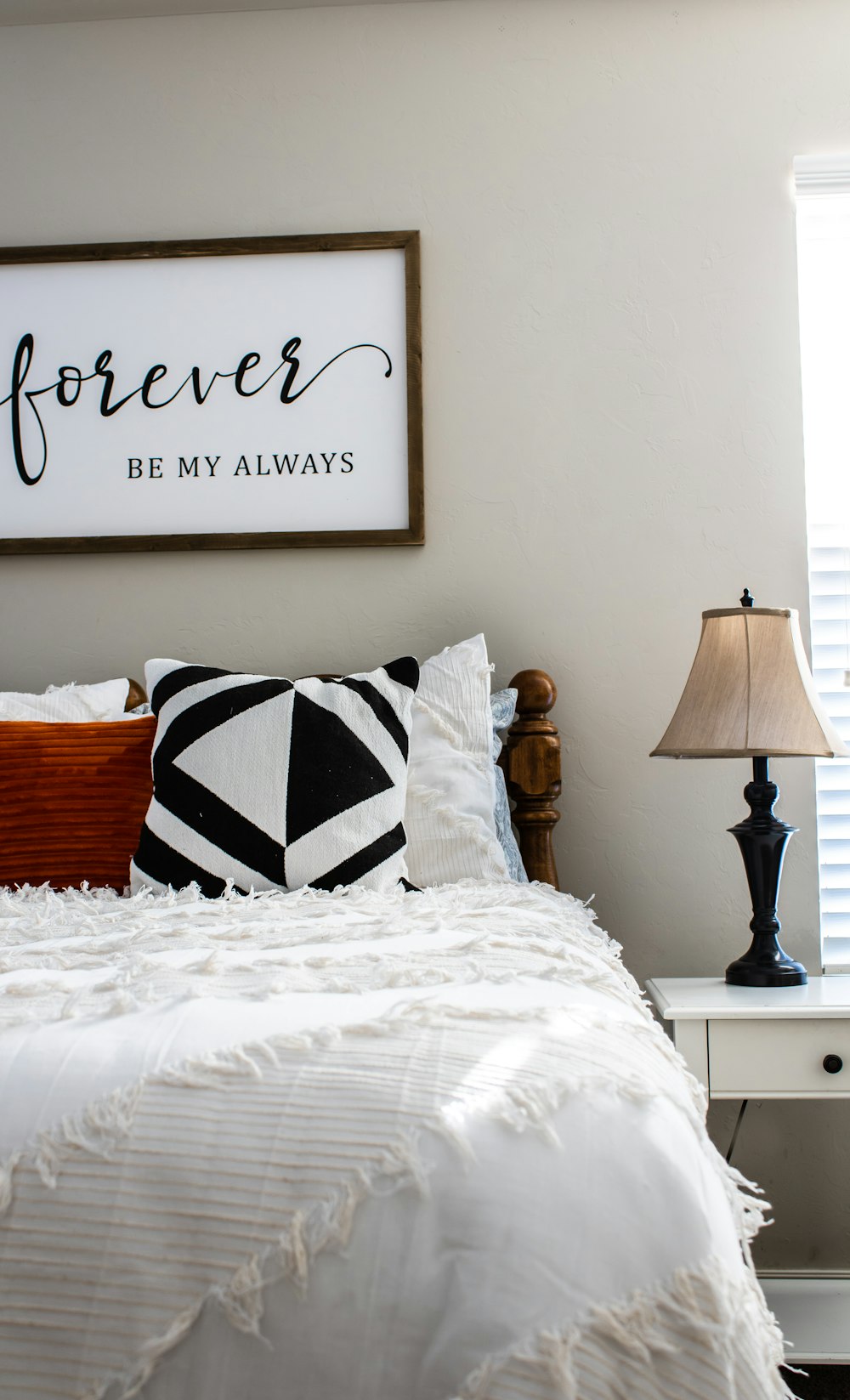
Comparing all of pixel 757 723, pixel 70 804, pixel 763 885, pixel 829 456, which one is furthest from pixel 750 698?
pixel 70 804

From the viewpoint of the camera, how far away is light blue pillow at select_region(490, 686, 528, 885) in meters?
1.77

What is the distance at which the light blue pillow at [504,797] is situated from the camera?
1768 mm

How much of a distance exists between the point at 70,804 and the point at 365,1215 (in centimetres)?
113

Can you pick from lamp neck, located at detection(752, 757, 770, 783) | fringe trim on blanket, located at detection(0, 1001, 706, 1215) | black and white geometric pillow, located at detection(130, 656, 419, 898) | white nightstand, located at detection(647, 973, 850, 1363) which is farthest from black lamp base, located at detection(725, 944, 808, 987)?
fringe trim on blanket, located at detection(0, 1001, 706, 1215)

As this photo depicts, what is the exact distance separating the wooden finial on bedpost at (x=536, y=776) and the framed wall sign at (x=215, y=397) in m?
0.42

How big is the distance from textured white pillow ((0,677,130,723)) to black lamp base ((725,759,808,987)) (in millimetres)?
1118

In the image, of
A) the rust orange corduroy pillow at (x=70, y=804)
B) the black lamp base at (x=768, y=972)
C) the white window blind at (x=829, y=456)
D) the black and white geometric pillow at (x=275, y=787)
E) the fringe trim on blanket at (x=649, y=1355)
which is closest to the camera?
the fringe trim on blanket at (x=649, y=1355)

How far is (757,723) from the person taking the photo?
1617 millimetres

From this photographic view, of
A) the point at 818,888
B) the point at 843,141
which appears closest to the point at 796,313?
the point at 843,141

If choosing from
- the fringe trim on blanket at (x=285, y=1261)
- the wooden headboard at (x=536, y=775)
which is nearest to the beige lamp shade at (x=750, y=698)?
the wooden headboard at (x=536, y=775)

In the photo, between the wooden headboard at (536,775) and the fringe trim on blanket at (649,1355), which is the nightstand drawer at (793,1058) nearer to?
the wooden headboard at (536,775)

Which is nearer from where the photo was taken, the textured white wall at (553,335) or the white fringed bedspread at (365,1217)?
the white fringed bedspread at (365,1217)

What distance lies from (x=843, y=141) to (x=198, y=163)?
1.31 meters

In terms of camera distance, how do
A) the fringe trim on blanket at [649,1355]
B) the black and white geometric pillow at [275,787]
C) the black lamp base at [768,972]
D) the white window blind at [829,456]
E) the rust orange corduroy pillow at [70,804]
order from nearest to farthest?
the fringe trim on blanket at [649,1355], the black and white geometric pillow at [275,787], the rust orange corduroy pillow at [70,804], the black lamp base at [768,972], the white window blind at [829,456]
